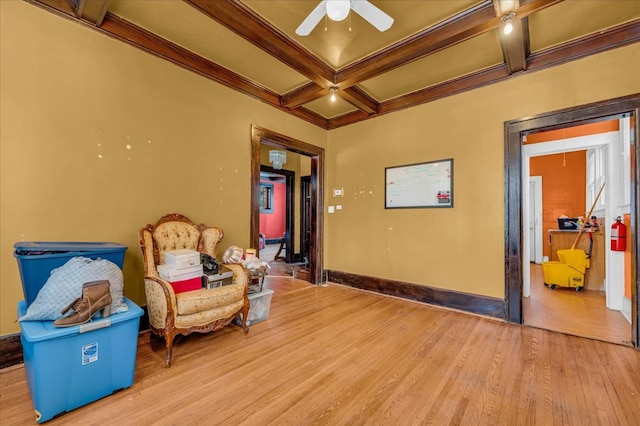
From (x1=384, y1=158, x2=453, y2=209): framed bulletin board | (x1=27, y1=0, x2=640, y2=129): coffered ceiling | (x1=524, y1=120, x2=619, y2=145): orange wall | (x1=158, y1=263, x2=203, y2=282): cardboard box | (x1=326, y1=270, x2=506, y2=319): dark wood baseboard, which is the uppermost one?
(x1=27, y1=0, x2=640, y2=129): coffered ceiling

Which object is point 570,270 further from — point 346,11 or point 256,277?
point 346,11

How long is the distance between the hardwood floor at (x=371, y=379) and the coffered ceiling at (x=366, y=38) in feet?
9.06

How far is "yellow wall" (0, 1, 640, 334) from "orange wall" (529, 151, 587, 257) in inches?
173

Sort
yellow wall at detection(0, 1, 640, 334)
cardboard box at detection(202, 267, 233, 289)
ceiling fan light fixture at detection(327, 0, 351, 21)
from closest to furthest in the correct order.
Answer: ceiling fan light fixture at detection(327, 0, 351, 21) → yellow wall at detection(0, 1, 640, 334) → cardboard box at detection(202, 267, 233, 289)

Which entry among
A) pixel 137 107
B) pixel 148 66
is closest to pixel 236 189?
pixel 137 107

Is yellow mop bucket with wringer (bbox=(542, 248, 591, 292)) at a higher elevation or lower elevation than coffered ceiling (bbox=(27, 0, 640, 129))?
lower

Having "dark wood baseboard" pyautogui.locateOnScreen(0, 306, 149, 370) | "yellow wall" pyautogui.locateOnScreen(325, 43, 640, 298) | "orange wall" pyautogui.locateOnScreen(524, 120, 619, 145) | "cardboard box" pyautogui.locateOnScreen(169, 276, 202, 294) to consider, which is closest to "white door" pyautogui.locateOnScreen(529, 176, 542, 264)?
"orange wall" pyautogui.locateOnScreen(524, 120, 619, 145)

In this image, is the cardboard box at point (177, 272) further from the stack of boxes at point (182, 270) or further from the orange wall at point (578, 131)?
the orange wall at point (578, 131)

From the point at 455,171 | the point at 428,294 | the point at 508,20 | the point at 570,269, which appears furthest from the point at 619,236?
the point at 508,20

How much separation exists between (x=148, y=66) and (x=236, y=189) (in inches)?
61.0

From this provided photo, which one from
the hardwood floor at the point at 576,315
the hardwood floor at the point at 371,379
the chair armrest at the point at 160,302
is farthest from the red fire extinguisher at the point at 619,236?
the chair armrest at the point at 160,302

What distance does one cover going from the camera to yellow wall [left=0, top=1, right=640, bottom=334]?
215 cm

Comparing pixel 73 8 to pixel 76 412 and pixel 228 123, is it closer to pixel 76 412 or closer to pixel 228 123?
pixel 228 123

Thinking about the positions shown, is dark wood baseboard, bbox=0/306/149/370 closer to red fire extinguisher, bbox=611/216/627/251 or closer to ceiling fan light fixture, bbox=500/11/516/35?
ceiling fan light fixture, bbox=500/11/516/35
